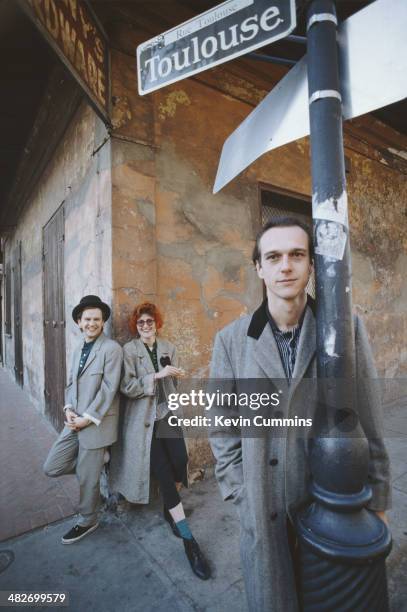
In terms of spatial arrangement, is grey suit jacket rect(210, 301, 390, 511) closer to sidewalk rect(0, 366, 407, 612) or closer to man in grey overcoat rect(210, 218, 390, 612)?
man in grey overcoat rect(210, 218, 390, 612)

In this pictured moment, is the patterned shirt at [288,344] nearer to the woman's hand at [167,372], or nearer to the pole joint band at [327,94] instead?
the pole joint band at [327,94]

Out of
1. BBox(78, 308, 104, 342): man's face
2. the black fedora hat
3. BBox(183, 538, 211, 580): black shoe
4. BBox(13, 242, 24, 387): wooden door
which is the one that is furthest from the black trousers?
BBox(13, 242, 24, 387): wooden door

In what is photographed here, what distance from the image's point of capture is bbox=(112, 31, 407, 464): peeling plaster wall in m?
2.80

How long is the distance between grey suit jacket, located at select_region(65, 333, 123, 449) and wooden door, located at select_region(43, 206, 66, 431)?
1.78 meters

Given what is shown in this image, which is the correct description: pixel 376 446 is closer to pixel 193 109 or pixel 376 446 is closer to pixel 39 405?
pixel 193 109

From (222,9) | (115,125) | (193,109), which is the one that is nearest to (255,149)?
(222,9)

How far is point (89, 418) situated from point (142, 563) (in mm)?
1063

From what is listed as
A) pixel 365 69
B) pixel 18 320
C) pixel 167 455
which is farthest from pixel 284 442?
pixel 18 320

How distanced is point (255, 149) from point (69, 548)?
9.80 ft

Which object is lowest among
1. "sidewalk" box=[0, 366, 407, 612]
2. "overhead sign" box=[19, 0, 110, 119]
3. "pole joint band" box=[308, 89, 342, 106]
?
"sidewalk" box=[0, 366, 407, 612]

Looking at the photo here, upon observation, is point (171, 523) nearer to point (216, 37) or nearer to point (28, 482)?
point (28, 482)

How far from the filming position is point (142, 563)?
211 cm

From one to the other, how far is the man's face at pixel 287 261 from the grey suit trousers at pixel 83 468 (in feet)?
6.74

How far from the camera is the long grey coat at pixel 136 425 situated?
95.7 inches
